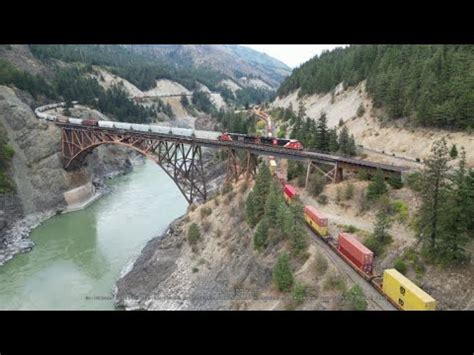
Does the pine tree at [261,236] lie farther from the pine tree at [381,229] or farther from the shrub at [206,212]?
the shrub at [206,212]

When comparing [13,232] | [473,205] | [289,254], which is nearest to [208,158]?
[13,232]

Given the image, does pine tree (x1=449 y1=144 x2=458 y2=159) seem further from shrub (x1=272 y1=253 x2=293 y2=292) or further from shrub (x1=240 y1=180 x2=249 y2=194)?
shrub (x1=272 y1=253 x2=293 y2=292)

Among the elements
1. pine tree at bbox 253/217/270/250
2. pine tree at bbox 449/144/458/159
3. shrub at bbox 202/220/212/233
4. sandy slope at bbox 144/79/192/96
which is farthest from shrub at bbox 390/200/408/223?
sandy slope at bbox 144/79/192/96

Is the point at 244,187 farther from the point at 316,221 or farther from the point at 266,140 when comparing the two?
the point at 316,221

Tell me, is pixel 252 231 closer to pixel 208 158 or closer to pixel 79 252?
pixel 79 252

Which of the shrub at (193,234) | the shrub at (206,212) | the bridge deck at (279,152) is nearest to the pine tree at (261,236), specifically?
the shrub at (193,234)
